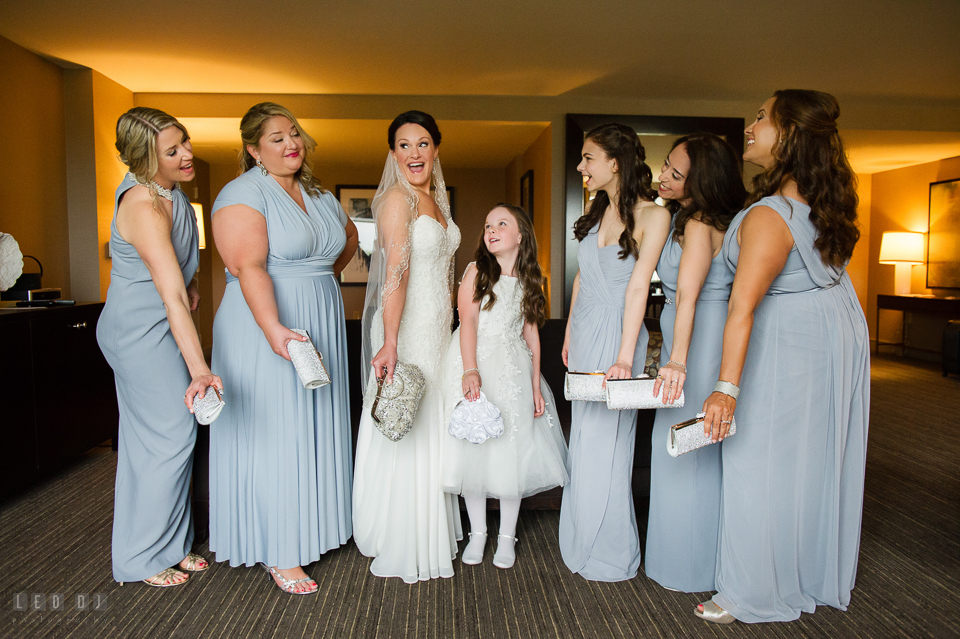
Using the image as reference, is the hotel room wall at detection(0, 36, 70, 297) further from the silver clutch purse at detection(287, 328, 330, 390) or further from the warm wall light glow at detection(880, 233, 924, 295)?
the warm wall light glow at detection(880, 233, 924, 295)

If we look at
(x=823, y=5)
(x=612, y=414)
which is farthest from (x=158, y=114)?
(x=823, y=5)

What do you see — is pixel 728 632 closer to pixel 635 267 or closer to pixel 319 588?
pixel 635 267

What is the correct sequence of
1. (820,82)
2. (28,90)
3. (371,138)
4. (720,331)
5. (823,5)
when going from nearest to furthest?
(720,331)
(823,5)
(28,90)
(820,82)
(371,138)

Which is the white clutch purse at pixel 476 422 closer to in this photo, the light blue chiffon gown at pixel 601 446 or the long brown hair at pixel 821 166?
the light blue chiffon gown at pixel 601 446

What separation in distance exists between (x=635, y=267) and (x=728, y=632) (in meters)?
1.24

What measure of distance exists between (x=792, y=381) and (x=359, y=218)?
8.53 meters

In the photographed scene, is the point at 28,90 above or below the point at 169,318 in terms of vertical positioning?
above

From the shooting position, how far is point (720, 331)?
2.09 metres

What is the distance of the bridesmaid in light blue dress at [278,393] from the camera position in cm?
213

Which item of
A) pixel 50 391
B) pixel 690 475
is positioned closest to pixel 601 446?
pixel 690 475

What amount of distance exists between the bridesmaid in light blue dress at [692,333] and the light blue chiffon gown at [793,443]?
4.8 inches

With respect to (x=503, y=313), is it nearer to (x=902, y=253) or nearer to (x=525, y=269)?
(x=525, y=269)

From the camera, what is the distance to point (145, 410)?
87.8 inches

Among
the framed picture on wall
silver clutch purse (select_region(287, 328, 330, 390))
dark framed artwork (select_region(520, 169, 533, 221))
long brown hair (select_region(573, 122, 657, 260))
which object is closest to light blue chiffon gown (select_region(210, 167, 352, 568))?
silver clutch purse (select_region(287, 328, 330, 390))
